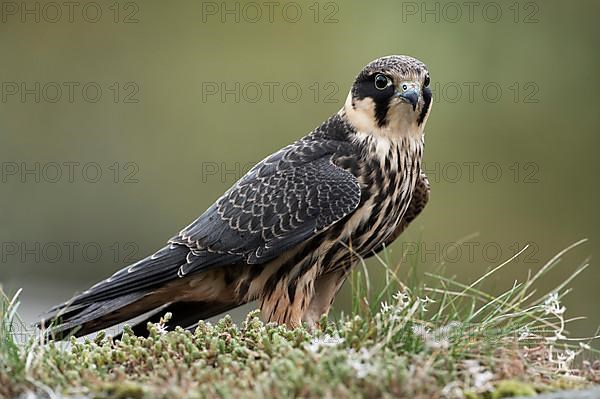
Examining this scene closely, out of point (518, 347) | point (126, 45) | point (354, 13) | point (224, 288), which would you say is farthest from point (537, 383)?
point (126, 45)

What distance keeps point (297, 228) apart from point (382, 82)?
3.09ft

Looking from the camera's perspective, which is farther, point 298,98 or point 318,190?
point 298,98

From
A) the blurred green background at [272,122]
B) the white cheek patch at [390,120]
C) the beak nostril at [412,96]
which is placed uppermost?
the beak nostril at [412,96]

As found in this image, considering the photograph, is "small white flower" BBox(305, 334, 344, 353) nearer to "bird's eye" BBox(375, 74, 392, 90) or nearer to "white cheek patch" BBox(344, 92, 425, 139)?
"white cheek patch" BBox(344, 92, 425, 139)

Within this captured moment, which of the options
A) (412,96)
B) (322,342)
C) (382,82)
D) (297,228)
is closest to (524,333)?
(322,342)

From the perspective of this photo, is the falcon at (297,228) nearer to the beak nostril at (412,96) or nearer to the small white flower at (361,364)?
the beak nostril at (412,96)

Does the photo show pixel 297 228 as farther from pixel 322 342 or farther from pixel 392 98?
pixel 322 342

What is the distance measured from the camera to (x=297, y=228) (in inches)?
190

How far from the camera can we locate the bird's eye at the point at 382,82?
5035 mm

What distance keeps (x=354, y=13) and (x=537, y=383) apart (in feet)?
26.9

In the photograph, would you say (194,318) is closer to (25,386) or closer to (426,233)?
(25,386)

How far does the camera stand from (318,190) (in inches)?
193

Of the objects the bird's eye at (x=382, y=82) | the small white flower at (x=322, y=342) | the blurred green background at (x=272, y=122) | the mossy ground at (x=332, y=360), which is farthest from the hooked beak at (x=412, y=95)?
the blurred green background at (x=272, y=122)

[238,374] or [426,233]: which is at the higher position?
[238,374]
